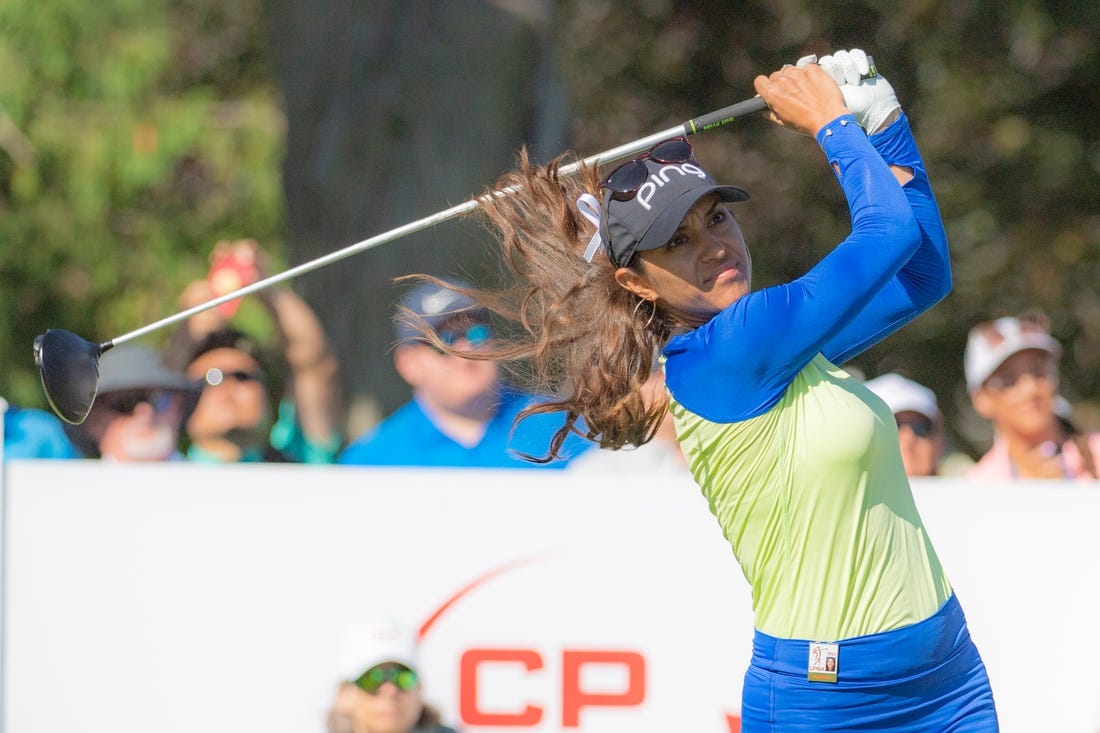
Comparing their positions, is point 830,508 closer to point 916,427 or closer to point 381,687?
point 381,687

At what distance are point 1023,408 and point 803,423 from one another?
306cm

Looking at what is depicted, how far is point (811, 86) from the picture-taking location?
2.88m

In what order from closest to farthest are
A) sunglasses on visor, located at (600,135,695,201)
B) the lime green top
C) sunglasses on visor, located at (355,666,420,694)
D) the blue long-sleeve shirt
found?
the blue long-sleeve shirt → the lime green top → sunglasses on visor, located at (600,135,695,201) → sunglasses on visor, located at (355,666,420,694)

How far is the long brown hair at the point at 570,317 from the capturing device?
2.98 m

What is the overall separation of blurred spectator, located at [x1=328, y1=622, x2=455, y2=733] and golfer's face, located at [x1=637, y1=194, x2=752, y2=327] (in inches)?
64.7

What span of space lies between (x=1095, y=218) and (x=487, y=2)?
24.0 ft

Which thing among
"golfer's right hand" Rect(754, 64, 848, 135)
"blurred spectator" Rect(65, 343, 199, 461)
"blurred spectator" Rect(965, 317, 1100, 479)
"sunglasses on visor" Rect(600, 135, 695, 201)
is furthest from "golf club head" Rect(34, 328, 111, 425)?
"blurred spectator" Rect(965, 317, 1100, 479)

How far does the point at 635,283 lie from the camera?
2.91 meters

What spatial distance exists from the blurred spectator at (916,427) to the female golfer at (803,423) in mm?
2437

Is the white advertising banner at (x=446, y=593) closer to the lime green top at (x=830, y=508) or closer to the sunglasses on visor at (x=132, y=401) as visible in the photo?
the sunglasses on visor at (x=132, y=401)

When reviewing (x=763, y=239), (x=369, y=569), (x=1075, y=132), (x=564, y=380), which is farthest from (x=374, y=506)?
(x=1075, y=132)

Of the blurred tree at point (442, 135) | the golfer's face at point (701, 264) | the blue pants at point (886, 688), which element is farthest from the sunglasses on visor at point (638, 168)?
the blurred tree at point (442, 135)

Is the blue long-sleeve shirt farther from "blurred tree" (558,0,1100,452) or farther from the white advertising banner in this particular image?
"blurred tree" (558,0,1100,452)

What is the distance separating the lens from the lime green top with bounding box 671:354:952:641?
2.76 meters
